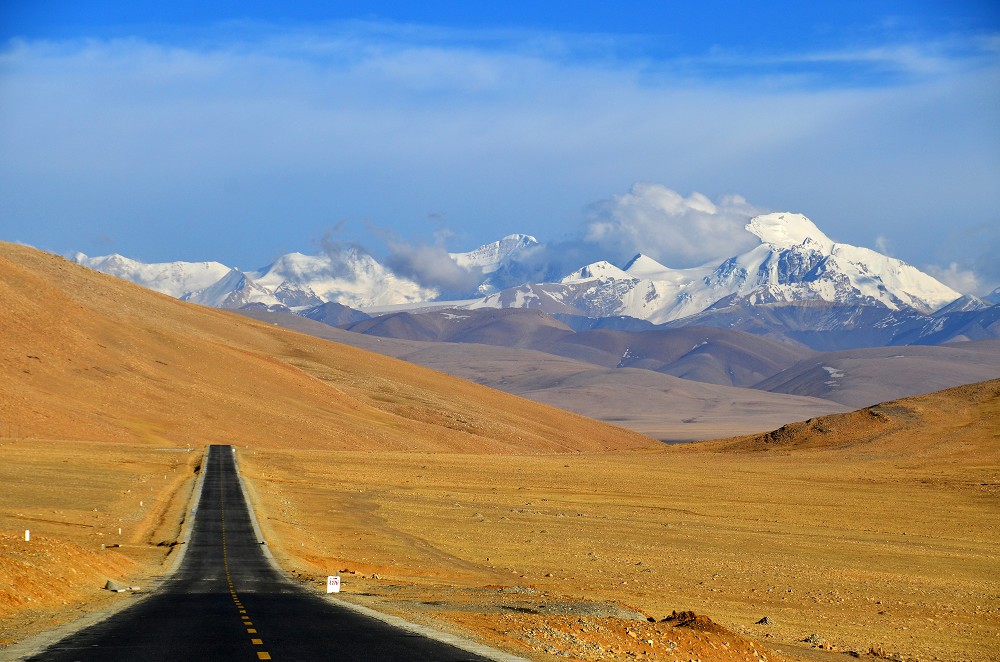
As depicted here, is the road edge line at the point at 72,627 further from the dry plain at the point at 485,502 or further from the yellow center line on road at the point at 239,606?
the yellow center line on road at the point at 239,606

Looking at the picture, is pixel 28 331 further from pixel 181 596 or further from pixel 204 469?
pixel 181 596

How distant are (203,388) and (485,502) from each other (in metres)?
75.2

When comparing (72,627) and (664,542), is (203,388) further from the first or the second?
(72,627)

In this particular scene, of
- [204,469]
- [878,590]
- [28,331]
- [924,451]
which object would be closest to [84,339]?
[28,331]

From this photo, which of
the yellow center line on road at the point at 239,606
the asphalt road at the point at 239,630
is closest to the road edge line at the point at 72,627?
the asphalt road at the point at 239,630

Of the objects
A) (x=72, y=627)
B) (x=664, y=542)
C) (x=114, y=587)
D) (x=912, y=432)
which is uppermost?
(x=912, y=432)

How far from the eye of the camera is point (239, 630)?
2289cm

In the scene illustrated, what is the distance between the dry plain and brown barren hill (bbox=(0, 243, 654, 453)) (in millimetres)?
468

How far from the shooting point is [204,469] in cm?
8181

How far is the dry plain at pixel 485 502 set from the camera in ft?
102

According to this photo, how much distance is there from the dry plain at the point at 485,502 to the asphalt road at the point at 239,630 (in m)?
1.60

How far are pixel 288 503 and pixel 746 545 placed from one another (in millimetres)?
24959

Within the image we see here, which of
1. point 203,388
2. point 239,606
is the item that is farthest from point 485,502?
point 203,388

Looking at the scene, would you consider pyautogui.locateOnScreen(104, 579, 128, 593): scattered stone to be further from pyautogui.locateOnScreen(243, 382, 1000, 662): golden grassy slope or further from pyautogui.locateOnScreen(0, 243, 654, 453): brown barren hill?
pyautogui.locateOnScreen(0, 243, 654, 453): brown barren hill
